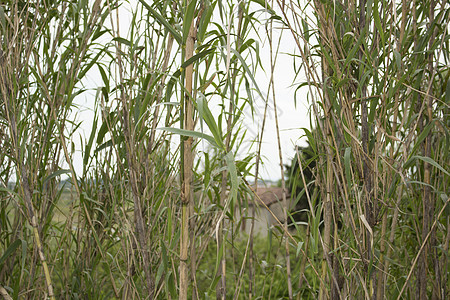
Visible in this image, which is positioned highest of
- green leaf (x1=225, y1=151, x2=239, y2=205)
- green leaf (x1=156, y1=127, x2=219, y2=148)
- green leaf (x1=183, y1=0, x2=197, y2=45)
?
green leaf (x1=183, y1=0, x2=197, y2=45)

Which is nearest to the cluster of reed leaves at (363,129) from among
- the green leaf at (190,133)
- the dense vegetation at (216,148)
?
the dense vegetation at (216,148)

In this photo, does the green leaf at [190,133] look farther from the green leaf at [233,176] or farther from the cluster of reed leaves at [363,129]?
the cluster of reed leaves at [363,129]

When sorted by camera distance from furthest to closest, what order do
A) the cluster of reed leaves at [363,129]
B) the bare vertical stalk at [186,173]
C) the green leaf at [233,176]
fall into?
the cluster of reed leaves at [363,129]
the bare vertical stalk at [186,173]
the green leaf at [233,176]

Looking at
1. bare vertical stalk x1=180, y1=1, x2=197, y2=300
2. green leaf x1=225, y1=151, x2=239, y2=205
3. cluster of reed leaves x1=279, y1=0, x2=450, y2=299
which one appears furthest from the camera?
cluster of reed leaves x1=279, y1=0, x2=450, y2=299

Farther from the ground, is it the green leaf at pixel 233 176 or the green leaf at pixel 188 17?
the green leaf at pixel 188 17

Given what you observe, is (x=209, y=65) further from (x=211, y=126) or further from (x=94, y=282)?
(x=94, y=282)

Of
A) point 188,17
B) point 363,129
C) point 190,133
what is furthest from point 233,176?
point 363,129

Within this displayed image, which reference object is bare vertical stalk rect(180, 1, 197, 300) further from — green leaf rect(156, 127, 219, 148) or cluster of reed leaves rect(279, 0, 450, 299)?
cluster of reed leaves rect(279, 0, 450, 299)

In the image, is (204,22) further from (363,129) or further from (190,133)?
(363,129)

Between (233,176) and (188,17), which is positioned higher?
(188,17)

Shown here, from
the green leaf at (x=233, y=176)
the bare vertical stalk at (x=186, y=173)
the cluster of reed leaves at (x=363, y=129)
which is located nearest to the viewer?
the green leaf at (x=233, y=176)

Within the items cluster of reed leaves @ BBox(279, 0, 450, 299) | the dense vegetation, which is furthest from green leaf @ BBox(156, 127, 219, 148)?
cluster of reed leaves @ BBox(279, 0, 450, 299)

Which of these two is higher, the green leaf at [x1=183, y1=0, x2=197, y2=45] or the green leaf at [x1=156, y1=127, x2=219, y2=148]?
the green leaf at [x1=183, y1=0, x2=197, y2=45]

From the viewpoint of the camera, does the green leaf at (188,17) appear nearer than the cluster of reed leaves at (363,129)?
Yes
